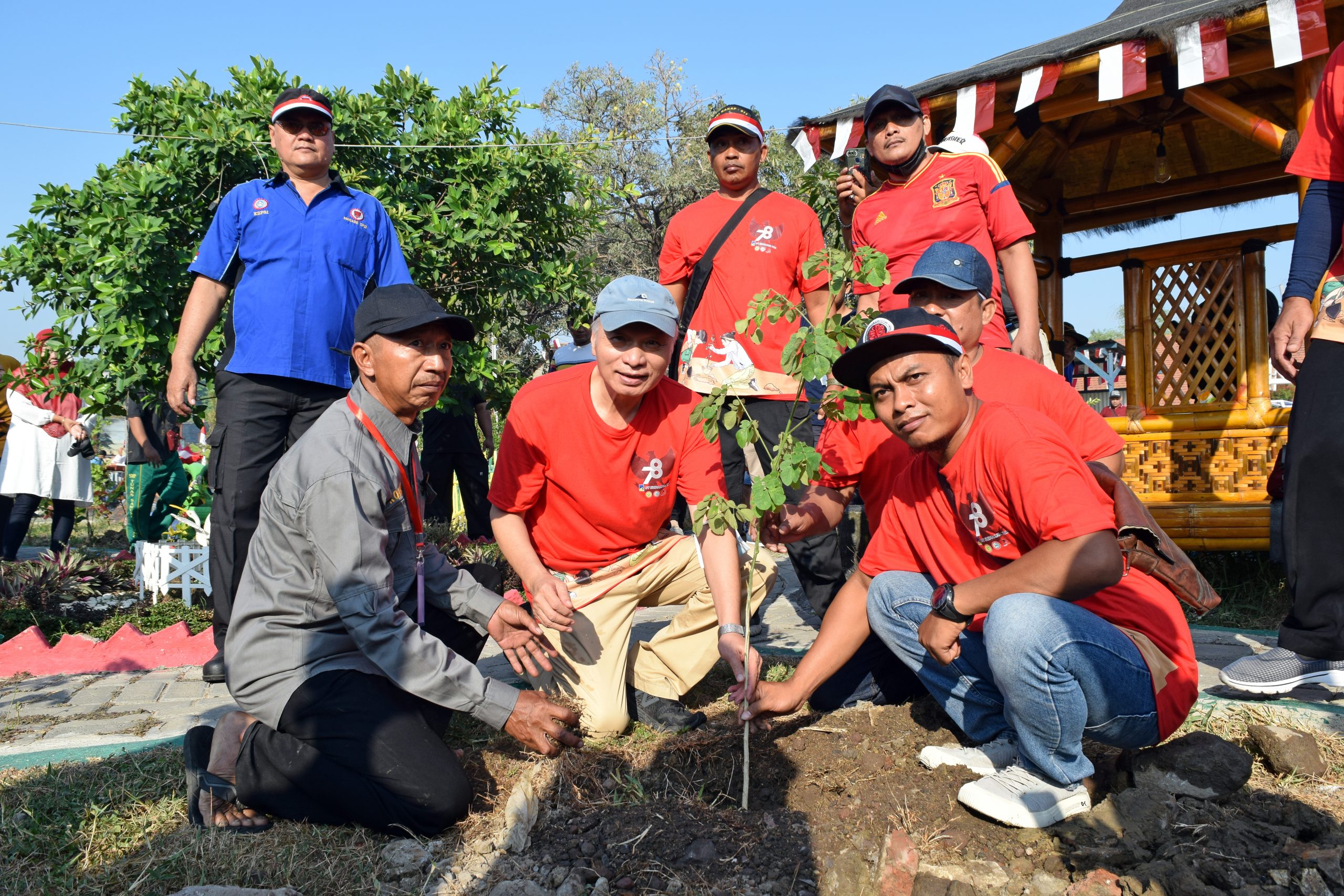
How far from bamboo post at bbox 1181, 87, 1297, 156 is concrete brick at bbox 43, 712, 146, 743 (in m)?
5.66

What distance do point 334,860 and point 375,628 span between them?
22.1 inches

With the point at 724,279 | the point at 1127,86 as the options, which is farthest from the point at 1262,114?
the point at 724,279

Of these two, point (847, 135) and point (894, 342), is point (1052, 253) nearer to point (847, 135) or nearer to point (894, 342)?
point (847, 135)

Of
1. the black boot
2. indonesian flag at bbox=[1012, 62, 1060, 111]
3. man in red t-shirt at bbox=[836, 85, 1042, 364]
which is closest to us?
man in red t-shirt at bbox=[836, 85, 1042, 364]

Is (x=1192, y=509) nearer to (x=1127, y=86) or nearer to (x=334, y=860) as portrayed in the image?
(x=1127, y=86)

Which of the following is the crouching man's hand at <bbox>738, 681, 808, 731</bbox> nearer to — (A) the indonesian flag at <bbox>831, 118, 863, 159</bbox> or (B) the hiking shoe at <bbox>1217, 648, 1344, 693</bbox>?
(B) the hiking shoe at <bbox>1217, 648, 1344, 693</bbox>

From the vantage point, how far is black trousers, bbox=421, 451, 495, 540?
22.4ft

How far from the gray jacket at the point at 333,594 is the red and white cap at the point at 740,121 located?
2188 millimetres

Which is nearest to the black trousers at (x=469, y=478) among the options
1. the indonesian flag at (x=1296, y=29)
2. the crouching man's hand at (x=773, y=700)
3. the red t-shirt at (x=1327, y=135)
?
the crouching man's hand at (x=773, y=700)

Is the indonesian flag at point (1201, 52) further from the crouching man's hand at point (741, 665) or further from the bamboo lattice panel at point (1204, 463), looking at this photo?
the crouching man's hand at point (741, 665)

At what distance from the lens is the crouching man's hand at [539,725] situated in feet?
8.19

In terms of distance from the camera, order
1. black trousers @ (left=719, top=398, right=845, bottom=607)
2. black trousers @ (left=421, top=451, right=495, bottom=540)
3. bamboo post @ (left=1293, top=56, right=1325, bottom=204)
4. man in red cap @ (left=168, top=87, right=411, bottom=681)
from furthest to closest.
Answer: black trousers @ (left=421, top=451, right=495, bottom=540) < bamboo post @ (left=1293, top=56, right=1325, bottom=204) < black trousers @ (left=719, top=398, right=845, bottom=607) < man in red cap @ (left=168, top=87, right=411, bottom=681)

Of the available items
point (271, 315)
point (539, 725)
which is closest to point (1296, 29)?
point (539, 725)

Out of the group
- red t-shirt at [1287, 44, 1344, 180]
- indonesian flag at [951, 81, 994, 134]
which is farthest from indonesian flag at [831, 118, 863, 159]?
red t-shirt at [1287, 44, 1344, 180]
